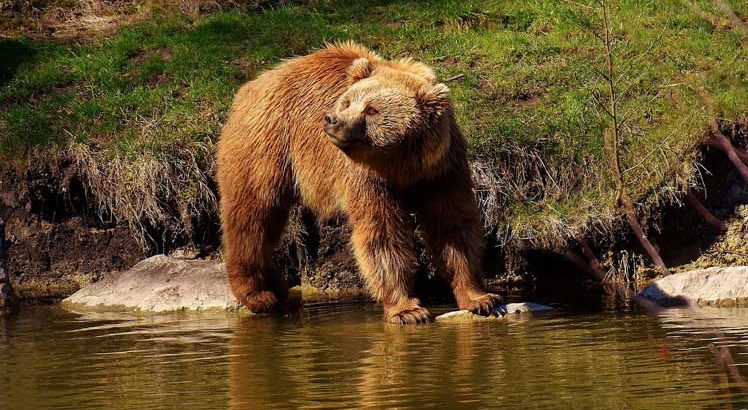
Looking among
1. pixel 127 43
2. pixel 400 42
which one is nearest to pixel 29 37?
pixel 127 43

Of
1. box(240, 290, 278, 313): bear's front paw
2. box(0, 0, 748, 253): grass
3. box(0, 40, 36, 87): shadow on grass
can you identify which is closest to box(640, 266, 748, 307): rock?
box(0, 0, 748, 253): grass

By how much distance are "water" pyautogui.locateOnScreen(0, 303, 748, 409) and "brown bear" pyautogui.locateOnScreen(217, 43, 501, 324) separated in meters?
0.48

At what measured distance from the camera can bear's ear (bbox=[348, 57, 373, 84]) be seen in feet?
26.0

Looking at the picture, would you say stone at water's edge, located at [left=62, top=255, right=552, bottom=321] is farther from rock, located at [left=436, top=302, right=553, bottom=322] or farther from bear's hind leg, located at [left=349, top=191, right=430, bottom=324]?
rock, located at [left=436, top=302, right=553, bottom=322]

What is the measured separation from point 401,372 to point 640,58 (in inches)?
246

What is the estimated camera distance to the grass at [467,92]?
9.81 m

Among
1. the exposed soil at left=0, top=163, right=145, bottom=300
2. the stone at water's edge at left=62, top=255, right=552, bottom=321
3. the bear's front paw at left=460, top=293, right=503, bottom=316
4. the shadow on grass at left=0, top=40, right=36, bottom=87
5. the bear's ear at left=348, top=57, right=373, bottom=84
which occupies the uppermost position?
the shadow on grass at left=0, top=40, right=36, bottom=87

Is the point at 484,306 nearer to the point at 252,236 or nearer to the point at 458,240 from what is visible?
the point at 458,240

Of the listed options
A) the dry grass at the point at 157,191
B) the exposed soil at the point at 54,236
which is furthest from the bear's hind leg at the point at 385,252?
the exposed soil at the point at 54,236

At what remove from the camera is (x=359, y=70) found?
791 cm

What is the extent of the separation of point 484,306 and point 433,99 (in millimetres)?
1410

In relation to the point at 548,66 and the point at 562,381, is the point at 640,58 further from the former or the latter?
the point at 562,381

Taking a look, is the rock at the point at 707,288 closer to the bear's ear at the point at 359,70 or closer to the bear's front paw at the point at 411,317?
the bear's front paw at the point at 411,317

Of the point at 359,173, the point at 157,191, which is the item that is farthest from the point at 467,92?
the point at 359,173
